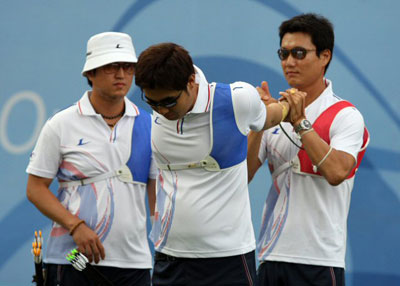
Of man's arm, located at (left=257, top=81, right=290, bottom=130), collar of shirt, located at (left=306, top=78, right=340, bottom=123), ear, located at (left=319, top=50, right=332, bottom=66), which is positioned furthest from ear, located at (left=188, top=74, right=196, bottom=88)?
ear, located at (left=319, top=50, right=332, bottom=66)

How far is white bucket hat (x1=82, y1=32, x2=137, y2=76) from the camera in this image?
3.50 metres

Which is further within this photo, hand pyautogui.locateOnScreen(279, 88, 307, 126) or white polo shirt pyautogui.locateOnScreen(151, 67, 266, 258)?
hand pyautogui.locateOnScreen(279, 88, 307, 126)

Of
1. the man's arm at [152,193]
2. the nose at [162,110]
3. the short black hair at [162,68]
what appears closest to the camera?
the short black hair at [162,68]

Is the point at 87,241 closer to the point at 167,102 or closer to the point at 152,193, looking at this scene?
the point at 152,193

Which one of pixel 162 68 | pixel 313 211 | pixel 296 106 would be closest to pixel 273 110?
pixel 296 106

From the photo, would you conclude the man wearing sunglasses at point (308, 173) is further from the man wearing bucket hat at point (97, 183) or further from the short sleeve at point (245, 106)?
the man wearing bucket hat at point (97, 183)

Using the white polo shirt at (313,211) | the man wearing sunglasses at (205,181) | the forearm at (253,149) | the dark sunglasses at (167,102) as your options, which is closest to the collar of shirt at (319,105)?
the white polo shirt at (313,211)

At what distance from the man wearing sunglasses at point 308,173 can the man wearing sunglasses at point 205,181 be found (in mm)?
489

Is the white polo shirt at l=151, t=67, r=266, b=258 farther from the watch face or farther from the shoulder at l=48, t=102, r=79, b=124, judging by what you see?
the shoulder at l=48, t=102, r=79, b=124

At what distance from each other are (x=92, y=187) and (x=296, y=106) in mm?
977

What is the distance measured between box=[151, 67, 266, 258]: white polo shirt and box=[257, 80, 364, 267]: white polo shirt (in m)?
0.53

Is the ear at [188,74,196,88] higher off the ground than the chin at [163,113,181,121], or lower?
higher

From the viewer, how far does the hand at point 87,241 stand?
338 centimetres

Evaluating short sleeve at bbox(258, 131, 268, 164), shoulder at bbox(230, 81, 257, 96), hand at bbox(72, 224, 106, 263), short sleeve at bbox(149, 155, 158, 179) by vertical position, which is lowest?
hand at bbox(72, 224, 106, 263)
